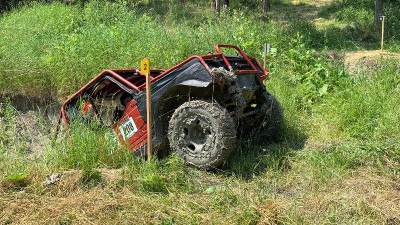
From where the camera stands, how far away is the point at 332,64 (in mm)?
9320

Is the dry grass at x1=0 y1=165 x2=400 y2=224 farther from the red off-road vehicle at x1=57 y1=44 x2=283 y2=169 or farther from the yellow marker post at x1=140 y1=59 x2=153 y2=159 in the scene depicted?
the red off-road vehicle at x1=57 y1=44 x2=283 y2=169

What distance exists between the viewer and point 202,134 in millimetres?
5328

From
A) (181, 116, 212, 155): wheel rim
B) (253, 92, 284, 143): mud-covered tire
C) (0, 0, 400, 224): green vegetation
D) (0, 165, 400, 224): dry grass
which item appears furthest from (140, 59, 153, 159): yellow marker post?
(253, 92, 284, 143): mud-covered tire

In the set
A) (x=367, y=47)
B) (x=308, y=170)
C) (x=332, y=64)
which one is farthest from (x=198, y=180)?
(x=367, y=47)

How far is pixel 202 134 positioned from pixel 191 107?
0.33m

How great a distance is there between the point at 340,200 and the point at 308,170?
1012mm

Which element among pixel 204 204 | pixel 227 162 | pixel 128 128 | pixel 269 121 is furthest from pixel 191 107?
pixel 269 121

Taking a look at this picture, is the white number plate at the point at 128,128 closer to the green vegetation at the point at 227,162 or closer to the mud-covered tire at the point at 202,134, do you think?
the green vegetation at the point at 227,162

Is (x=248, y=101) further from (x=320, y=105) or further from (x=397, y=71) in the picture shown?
(x=397, y=71)

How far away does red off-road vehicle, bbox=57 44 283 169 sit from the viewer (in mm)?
5145

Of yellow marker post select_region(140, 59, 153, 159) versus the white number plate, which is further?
the white number plate

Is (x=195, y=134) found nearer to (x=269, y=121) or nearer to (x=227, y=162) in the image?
(x=227, y=162)

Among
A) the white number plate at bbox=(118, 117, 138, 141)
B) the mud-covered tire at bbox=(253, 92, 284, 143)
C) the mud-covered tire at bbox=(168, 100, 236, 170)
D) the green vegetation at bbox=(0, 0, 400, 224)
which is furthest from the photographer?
the mud-covered tire at bbox=(253, 92, 284, 143)

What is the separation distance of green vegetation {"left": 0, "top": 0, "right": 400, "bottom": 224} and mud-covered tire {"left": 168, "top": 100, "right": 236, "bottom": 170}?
0.15 m
